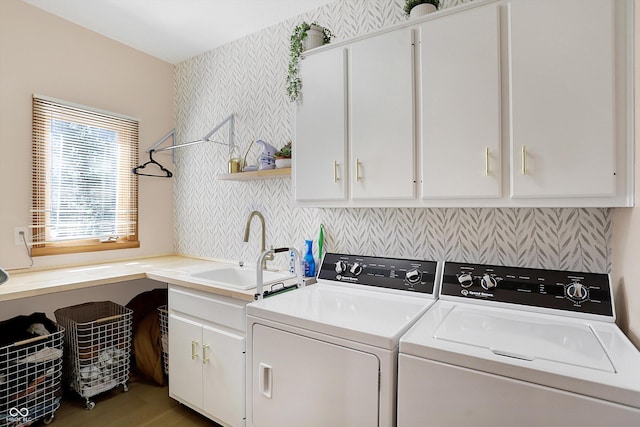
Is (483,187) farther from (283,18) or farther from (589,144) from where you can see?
(283,18)

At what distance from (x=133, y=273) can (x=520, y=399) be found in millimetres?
2281

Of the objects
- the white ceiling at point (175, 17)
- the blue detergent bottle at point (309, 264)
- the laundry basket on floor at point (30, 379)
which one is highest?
the white ceiling at point (175, 17)

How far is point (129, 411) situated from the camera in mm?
2176

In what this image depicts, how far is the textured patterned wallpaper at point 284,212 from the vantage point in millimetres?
1563

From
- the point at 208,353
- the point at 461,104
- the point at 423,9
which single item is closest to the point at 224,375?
the point at 208,353

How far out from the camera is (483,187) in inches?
54.6

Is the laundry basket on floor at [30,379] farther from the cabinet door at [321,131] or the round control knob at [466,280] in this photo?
the round control knob at [466,280]

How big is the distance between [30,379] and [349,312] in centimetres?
204

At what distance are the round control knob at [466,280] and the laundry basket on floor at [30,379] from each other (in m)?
2.44

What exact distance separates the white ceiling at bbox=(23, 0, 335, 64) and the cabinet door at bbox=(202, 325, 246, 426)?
6.99 feet

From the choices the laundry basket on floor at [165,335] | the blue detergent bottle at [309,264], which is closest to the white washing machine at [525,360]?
the blue detergent bottle at [309,264]

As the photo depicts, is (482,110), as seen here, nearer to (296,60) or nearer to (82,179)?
(296,60)

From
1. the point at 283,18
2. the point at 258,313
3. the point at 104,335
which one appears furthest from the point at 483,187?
the point at 104,335

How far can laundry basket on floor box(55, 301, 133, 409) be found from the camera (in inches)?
88.6
